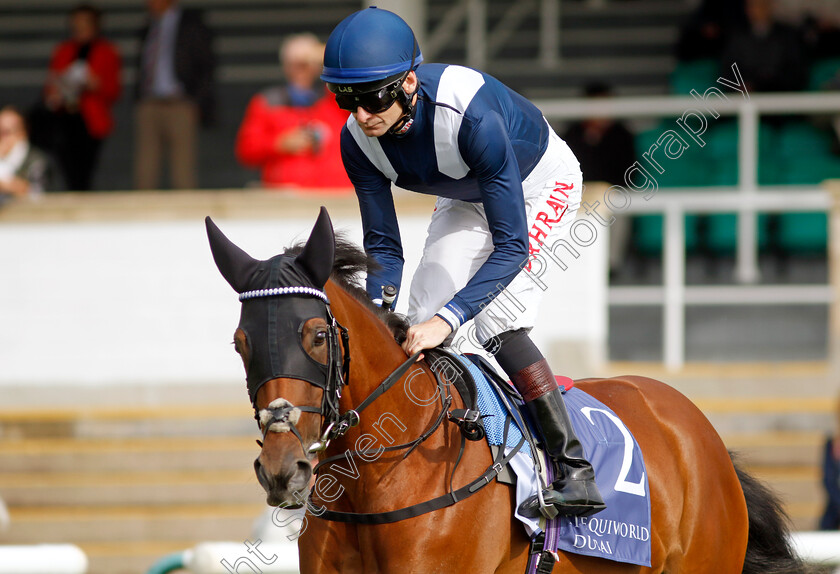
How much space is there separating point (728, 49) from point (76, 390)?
6.03 meters

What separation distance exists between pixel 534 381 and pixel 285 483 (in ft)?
3.48

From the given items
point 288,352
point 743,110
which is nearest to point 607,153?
point 743,110

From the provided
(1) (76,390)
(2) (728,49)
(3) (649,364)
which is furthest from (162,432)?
(2) (728,49)

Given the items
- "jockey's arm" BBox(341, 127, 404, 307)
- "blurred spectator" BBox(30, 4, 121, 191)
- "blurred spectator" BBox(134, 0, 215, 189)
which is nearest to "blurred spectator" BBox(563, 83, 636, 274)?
"blurred spectator" BBox(134, 0, 215, 189)

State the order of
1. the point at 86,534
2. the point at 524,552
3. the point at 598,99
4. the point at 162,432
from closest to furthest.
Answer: the point at 524,552 < the point at 86,534 < the point at 162,432 < the point at 598,99

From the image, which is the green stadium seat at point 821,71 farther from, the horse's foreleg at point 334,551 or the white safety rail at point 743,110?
the horse's foreleg at point 334,551

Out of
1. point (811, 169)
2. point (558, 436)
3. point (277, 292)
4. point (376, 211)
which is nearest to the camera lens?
point (277, 292)

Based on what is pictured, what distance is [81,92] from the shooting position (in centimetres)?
970

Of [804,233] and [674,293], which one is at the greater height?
[804,233]

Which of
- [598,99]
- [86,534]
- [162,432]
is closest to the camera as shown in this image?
[86,534]

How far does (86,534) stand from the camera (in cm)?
699

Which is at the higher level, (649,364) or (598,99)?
(598,99)

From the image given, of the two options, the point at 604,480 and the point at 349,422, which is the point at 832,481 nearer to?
the point at 604,480

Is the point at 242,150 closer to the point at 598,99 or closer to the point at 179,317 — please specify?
the point at 179,317
